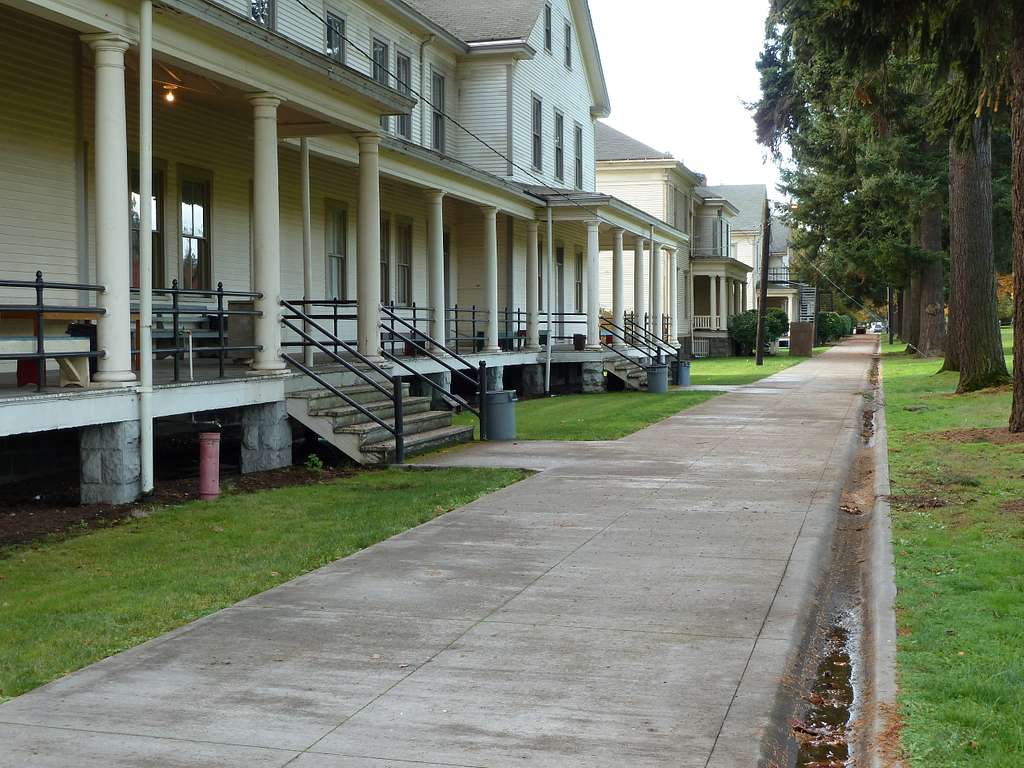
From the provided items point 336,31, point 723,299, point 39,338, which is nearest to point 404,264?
point 336,31

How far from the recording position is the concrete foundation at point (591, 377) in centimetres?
3083

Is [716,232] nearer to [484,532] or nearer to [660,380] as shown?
[660,380]

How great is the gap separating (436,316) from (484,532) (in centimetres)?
1332

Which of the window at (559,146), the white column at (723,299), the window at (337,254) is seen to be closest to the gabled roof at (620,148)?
the white column at (723,299)

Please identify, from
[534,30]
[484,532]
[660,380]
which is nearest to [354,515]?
[484,532]

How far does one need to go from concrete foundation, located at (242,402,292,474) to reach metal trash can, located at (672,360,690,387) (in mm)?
20211

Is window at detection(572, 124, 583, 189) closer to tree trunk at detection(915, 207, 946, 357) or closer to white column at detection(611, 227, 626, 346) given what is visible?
white column at detection(611, 227, 626, 346)

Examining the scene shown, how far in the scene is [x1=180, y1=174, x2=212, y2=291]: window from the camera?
17.0 m

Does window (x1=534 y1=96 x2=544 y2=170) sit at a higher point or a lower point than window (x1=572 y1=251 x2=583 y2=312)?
higher

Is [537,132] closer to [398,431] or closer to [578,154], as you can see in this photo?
[578,154]

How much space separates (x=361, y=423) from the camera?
49.8 feet

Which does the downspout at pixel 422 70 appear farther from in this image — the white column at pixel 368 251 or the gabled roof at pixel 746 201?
the gabled roof at pixel 746 201

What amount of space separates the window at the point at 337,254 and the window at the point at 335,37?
302cm

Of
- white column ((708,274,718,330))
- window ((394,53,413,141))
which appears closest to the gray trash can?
window ((394,53,413,141))
